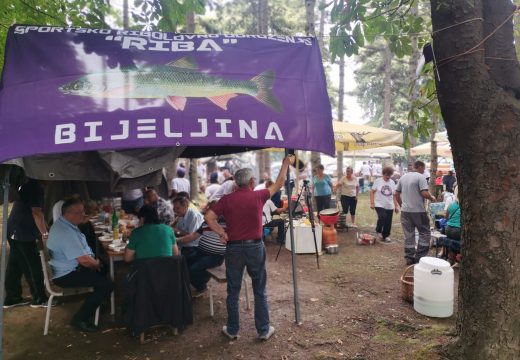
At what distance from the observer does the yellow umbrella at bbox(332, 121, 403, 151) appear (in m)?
7.82

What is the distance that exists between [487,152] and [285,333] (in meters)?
2.93

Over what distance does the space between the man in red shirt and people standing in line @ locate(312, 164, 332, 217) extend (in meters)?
6.51

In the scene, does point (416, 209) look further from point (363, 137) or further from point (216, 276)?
point (216, 276)

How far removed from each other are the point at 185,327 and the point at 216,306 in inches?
30.3

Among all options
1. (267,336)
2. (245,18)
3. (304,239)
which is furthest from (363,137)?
(245,18)

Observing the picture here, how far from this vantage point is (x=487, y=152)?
2.75 m

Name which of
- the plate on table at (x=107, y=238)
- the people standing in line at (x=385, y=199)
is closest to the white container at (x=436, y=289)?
the people standing in line at (x=385, y=199)

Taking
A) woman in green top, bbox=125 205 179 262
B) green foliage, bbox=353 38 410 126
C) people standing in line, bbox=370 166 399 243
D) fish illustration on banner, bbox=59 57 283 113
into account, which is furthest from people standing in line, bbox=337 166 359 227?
green foliage, bbox=353 38 410 126

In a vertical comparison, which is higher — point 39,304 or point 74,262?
point 74,262

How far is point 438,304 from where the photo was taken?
4633 mm

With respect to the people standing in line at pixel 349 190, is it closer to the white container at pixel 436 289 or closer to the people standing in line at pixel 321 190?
the people standing in line at pixel 321 190

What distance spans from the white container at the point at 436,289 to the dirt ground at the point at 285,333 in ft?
0.40

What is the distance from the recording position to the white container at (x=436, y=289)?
182 inches

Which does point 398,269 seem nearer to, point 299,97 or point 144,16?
point 299,97
